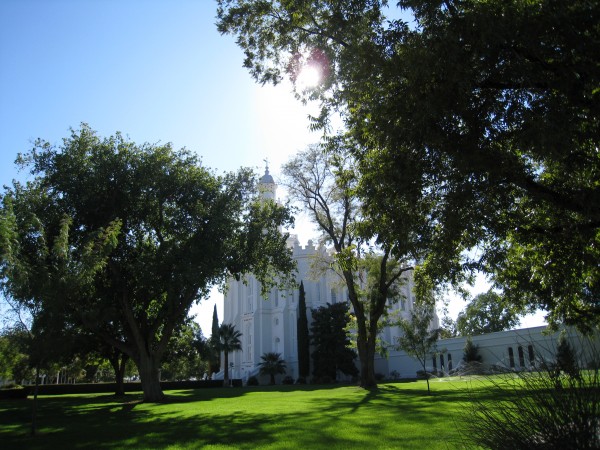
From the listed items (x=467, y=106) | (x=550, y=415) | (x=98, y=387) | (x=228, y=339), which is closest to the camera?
(x=550, y=415)

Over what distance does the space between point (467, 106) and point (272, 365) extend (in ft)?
165

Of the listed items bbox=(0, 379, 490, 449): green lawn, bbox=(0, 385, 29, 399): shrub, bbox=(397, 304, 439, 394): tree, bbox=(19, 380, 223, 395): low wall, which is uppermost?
bbox=(397, 304, 439, 394): tree

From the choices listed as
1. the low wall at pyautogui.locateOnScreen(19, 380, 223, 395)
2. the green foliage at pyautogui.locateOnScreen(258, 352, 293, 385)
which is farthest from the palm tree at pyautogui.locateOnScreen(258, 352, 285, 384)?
the low wall at pyautogui.locateOnScreen(19, 380, 223, 395)

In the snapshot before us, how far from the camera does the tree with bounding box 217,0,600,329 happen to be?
760 centimetres

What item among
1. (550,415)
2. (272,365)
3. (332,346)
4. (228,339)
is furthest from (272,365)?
(550,415)

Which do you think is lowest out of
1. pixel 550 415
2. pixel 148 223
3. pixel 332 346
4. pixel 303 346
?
pixel 550 415

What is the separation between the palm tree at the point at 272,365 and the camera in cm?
5509

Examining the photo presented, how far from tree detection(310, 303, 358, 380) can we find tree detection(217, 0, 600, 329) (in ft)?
137

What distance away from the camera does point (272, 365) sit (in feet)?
181

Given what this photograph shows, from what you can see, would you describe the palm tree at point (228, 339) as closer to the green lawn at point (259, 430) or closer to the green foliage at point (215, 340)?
the green foliage at point (215, 340)

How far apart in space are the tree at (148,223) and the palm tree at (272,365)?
94.9ft

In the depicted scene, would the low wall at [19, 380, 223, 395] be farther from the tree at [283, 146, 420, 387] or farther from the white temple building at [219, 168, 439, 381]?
the tree at [283, 146, 420, 387]

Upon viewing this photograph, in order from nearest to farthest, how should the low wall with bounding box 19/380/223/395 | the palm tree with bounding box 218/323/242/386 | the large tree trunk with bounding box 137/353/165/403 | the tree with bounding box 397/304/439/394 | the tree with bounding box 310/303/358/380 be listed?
the large tree trunk with bounding box 137/353/165/403
the tree with bounding box 397/304/439/394
the low wall with bounding box 19/380/223/395
the tree with bounding box 310/303/358/380
the palm tree with bounding box 218/323/242/386

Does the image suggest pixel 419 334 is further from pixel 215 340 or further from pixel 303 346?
pixel 215 340
